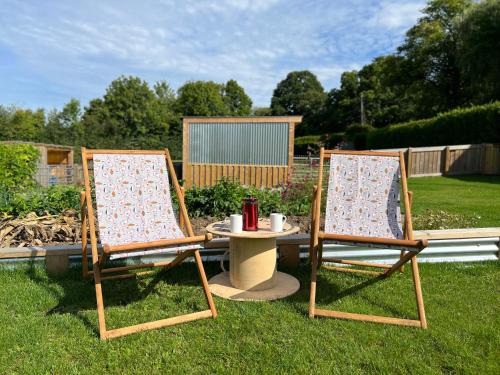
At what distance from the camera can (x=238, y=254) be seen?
2684 mm

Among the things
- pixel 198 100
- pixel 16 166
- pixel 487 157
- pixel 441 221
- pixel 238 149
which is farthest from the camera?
pixel 198 100

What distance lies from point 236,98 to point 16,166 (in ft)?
134

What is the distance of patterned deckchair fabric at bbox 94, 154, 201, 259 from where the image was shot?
101 inches

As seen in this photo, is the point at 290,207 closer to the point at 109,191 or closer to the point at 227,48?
the point at 109,191

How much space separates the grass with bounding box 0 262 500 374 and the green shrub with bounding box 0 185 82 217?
119cm

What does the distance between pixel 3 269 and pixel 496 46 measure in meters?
20.8

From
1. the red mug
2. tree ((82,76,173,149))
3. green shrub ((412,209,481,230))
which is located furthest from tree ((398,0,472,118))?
the red mug

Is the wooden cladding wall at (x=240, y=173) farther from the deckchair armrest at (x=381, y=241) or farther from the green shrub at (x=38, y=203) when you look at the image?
the deckchair armrest at (x=381, y=241)

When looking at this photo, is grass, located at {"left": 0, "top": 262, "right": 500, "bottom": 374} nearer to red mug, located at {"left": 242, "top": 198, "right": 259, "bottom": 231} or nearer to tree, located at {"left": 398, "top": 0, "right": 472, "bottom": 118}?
red mug, located at {"left": 242, "top": 198, "right": 259, "bottom": 231}

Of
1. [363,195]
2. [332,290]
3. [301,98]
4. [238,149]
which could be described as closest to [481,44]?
[238,149]

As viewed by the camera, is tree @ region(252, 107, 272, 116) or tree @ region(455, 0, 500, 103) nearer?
tree @ region(455, 0, 500, 103)

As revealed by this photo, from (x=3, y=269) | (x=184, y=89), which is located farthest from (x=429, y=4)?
(x=3, y=269)

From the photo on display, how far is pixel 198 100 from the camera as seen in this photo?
36.9 metres

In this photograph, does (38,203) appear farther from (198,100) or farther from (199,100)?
(198,100)
